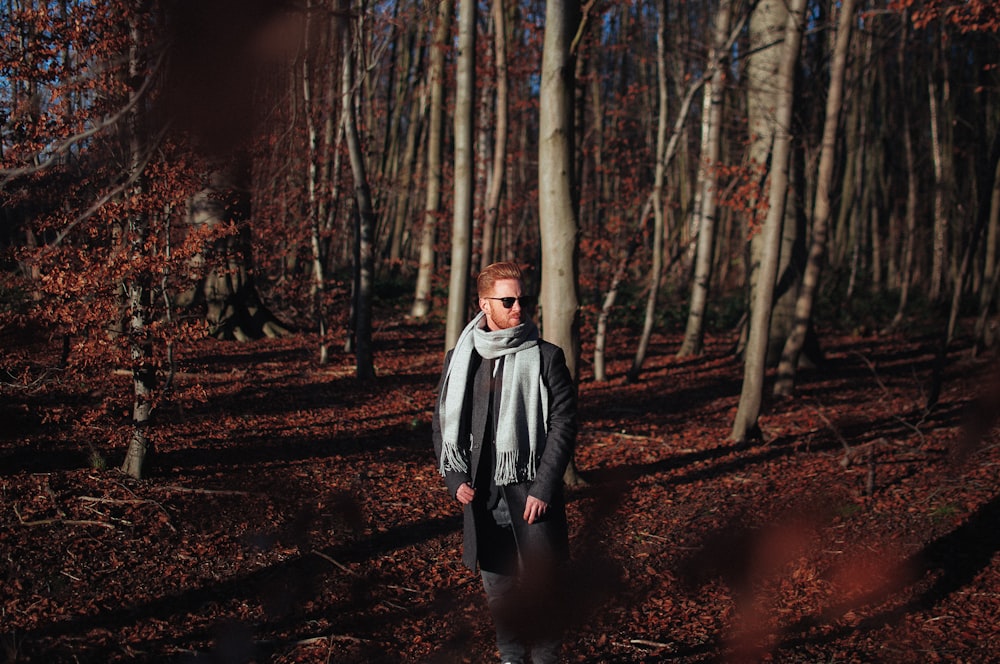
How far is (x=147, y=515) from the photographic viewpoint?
5.46 metres

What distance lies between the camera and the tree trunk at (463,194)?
32.1 ft

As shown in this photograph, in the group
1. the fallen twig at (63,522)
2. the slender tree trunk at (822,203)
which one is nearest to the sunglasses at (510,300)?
the fallen twig at (63,522)

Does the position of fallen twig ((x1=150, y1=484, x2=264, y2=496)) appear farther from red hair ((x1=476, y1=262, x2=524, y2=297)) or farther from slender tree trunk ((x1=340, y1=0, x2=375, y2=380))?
slender tree trunk ((x1=340, y1=0, x2=375, y2=380))

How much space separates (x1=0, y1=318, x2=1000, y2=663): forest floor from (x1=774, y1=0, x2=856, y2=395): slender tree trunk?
5.73 feet

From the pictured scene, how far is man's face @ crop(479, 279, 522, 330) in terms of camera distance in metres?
3.43

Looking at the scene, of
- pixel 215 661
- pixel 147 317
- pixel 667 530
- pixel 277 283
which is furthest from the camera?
pixel 277 283

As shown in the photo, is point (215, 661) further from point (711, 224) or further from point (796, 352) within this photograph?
point (711, 224)

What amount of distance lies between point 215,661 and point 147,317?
2.87 m

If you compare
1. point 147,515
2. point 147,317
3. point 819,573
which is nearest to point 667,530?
point 819,573

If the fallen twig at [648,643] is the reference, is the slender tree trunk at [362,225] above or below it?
above

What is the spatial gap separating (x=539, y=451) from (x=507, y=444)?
173 mm

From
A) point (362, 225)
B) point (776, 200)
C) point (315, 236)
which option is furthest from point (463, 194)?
point (776, 200)

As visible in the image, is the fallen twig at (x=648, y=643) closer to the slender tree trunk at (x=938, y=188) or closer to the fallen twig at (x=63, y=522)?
the fallen twig at (x=63, y=522)

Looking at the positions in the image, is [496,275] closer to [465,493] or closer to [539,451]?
[539,451]
